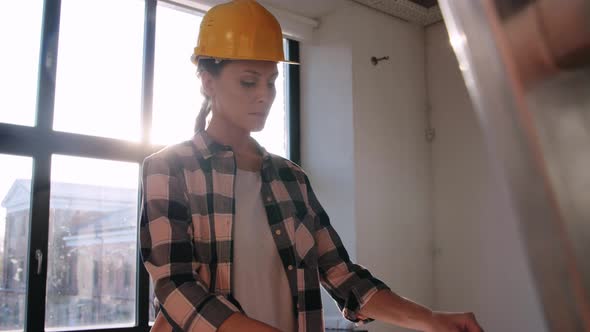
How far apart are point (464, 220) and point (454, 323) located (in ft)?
9.51

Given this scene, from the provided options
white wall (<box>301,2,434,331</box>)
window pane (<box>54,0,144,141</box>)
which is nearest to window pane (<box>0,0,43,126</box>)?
window pane (<box>54,0,144,141</box>)

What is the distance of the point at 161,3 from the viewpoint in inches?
129

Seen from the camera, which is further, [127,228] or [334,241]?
[127,228]

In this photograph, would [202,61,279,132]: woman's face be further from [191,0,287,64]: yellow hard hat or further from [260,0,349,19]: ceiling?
[260,0,349,19]: ceiling

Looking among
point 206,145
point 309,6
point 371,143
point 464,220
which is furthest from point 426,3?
point 206,145

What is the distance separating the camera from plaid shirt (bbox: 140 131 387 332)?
0.96 metres

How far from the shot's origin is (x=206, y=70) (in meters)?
1.36

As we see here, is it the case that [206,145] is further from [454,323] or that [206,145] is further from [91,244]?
[91,244]

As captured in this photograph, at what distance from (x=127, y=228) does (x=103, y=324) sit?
0.47m

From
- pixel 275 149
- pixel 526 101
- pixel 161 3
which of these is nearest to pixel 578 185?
pixel 526 101

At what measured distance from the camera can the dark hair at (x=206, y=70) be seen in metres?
1.33

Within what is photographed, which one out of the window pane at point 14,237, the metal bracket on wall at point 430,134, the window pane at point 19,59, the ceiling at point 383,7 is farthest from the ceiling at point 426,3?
the window pane at point 14,237

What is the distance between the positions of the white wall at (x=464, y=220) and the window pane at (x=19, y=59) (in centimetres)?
236

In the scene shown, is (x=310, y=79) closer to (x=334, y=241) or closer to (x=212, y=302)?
(x=334, y=241)
